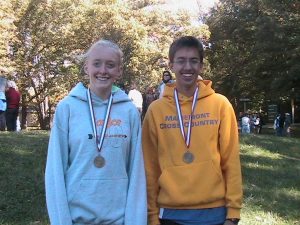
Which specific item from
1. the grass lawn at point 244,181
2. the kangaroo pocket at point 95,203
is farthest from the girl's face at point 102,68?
the grass lawn at point 244,181

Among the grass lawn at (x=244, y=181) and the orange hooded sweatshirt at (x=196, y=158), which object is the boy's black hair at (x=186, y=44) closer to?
the orange hooded sweatshirt at (x=196, y=158)

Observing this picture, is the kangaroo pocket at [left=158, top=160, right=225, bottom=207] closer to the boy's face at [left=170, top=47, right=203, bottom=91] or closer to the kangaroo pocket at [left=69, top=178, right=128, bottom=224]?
the kangaroo pocket at [left=69, top=178, right=128, bottom=224]

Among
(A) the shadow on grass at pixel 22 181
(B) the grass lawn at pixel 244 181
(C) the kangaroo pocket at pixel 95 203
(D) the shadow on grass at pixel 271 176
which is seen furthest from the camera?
(D) the shadow on grass at pixel 271 176

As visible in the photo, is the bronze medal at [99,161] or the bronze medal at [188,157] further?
the bronze medal at [188,157]

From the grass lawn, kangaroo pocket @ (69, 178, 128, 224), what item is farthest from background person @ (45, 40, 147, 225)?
the grass lawn

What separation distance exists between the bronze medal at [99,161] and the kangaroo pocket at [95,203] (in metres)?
0.09

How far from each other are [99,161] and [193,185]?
64cm

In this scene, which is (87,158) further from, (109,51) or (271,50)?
(271,50)

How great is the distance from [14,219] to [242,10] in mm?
34324

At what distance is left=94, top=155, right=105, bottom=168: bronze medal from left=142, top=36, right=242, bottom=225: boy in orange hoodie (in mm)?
443

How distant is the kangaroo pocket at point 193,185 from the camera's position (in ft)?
9.70

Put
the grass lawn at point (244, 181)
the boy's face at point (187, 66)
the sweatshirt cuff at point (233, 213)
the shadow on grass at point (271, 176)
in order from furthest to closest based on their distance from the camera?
the shadow on grass at point (271, 176) < the grass lawn at point (244, 181) < the boy's face at point (187, 66) < the sweatshirt cuff at point (233, 213)

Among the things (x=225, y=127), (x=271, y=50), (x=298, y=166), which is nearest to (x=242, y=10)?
(x=271, y=50)

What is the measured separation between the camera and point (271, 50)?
3228cm
